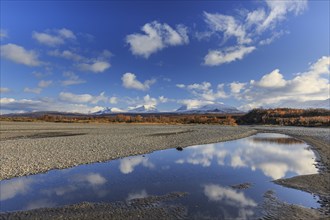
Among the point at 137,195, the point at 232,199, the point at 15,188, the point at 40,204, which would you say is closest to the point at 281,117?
the point at 232,199

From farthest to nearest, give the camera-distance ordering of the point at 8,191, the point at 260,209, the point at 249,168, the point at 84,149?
the point at 84,149 → the point at 249,168 → the point at 8,191 → the point at 260,209

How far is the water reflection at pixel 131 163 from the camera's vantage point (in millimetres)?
19931

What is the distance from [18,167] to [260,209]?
51.0 feet

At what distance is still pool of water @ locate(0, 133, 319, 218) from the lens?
12586 mm

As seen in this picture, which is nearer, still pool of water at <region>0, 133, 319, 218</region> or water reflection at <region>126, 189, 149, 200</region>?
still pool of water at <region>0, 133, 319, 218</region>

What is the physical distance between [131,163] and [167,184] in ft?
22.9

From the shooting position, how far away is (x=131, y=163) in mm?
22297

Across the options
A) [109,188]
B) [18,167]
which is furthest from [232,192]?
[18,167]

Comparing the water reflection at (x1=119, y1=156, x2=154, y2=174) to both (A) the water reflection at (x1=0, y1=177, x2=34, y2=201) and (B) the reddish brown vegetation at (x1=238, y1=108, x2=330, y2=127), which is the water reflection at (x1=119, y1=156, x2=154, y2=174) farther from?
(B) the reddish brown vegetation at (x1=238, y1=108, x2=330, y2=127)

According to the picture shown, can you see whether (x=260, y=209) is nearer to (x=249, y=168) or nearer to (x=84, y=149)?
(x=249, y=168)

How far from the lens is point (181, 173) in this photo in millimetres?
19000

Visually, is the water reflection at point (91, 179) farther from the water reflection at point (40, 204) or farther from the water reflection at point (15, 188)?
the water reflection at point (40, 204)

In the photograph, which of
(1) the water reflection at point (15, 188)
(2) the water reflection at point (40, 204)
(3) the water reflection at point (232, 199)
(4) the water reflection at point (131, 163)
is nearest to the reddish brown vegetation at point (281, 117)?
(4) the water reflection at point (131, 163)

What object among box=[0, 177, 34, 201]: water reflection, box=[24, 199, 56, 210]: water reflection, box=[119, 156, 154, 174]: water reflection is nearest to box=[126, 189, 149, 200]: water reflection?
box=[24, 199, 56, 210]: water reflection
